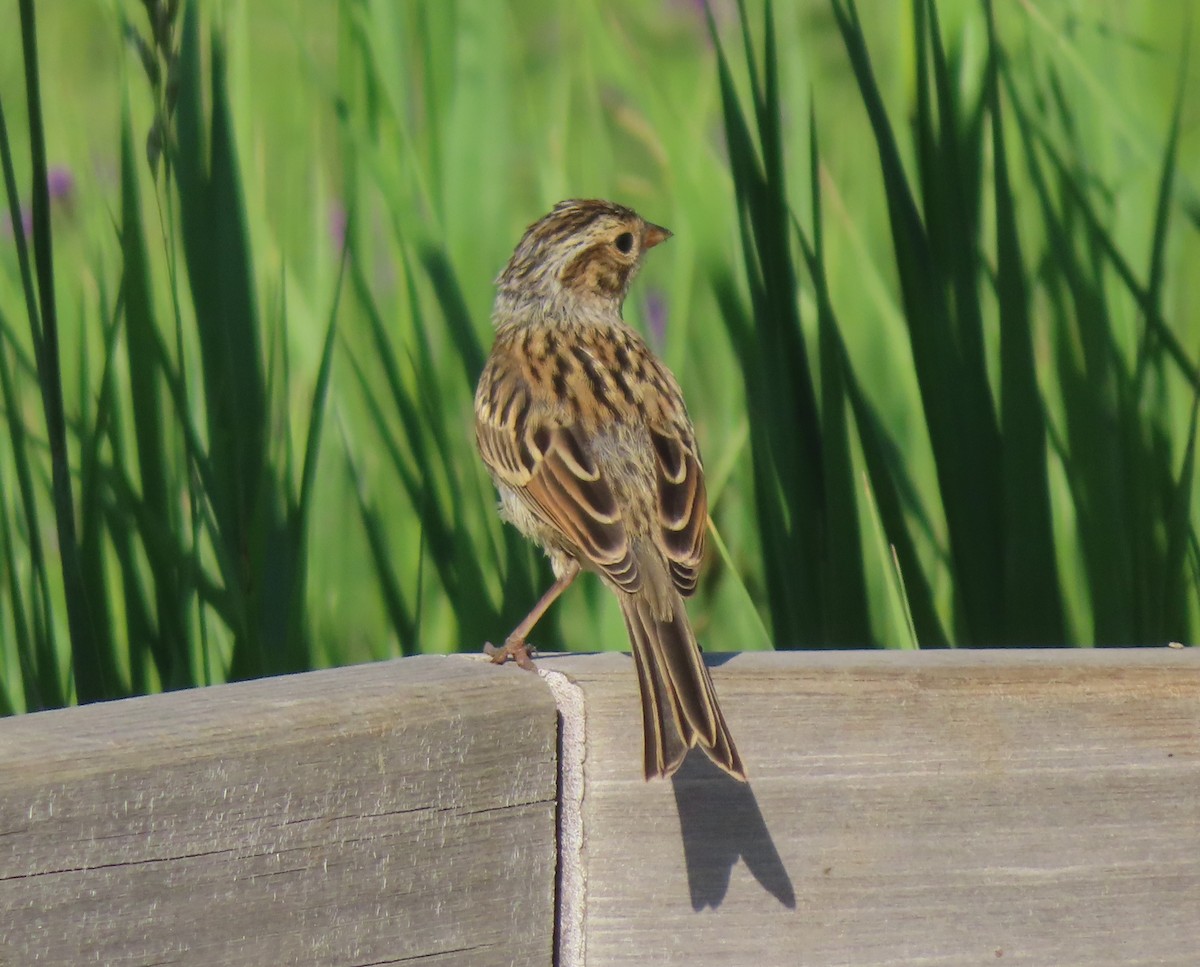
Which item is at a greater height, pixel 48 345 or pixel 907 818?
pixel 48 345

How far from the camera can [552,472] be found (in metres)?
2.79

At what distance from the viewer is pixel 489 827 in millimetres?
1593

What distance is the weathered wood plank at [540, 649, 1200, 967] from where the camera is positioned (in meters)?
1.70

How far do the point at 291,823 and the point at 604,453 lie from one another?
1439mm

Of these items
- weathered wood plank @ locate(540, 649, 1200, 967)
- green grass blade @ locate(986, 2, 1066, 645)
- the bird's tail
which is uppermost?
green grass blade @ locate(986, 2, 1066, 645)

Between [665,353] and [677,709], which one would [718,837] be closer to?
[677,709]

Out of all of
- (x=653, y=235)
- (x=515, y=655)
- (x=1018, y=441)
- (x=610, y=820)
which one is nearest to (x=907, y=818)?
(x=610, y=820)

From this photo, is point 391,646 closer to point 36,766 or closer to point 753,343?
point 753,343

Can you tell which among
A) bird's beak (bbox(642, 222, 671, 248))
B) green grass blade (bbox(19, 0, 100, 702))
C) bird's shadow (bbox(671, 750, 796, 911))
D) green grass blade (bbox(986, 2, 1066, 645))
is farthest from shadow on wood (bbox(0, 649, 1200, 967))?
bird's beak (bbox(642, 222, 671, 248))

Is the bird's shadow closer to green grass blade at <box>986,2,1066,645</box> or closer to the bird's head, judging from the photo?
green grass blade at <box>986,2,1066,645</box>

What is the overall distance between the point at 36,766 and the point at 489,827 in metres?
0.45

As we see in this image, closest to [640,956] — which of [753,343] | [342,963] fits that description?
[342,963]

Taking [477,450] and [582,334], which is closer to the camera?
[477,450]

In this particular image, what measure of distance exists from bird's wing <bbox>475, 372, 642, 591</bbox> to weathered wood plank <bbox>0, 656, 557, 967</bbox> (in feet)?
2.56
